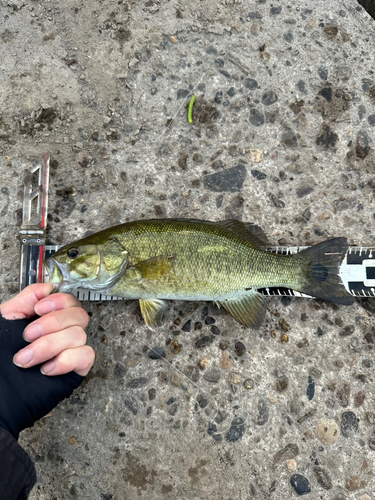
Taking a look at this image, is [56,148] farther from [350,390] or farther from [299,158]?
[350,390]

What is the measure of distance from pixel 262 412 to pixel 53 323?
1794mm

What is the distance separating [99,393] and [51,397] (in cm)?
63

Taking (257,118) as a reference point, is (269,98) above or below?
above

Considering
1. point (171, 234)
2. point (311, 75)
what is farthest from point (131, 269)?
point (311, 75)

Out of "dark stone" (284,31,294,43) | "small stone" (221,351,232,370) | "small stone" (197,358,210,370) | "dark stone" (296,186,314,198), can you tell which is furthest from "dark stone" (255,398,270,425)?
"dark stone" (284,31,294,43)

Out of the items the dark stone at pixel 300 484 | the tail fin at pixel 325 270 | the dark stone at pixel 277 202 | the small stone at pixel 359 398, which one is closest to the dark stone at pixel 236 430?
the dark stone at pixel 300 484

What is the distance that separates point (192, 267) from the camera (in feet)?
9.51

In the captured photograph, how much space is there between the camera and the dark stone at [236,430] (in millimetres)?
3020

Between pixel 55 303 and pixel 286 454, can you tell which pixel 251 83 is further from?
pixel 286 454

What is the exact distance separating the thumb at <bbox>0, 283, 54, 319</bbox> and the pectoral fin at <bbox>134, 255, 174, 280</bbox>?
27.5 inches

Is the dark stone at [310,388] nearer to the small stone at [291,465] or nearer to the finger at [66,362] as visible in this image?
the small stone at [291,465]

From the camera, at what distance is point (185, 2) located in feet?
11.7

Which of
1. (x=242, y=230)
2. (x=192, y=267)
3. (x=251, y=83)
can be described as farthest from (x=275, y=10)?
(x=192, y=267)

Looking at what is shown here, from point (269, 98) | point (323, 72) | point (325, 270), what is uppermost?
point (323, 72)
